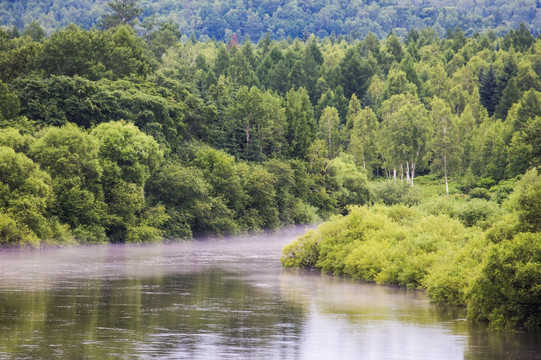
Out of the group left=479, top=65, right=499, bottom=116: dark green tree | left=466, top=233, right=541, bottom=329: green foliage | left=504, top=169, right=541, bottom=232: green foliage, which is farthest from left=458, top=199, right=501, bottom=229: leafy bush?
left=479, top=65, right=499, bottom=116: dark green tree

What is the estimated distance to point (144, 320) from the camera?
148 ft

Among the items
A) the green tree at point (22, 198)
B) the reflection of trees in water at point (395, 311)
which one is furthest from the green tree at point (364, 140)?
the reflection of trees in water at point (395, 311)

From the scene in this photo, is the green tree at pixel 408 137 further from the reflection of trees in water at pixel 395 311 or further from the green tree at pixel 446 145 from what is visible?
the reflection of trees in water at pixel 395 311

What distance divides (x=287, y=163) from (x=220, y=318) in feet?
288

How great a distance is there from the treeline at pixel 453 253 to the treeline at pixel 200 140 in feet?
50.1

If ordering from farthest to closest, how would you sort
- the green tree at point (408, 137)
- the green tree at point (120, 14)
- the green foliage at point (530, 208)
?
the green tree at point (120, 14)
the green tree at point (408, 137)
the green foliage at point (530, 208)

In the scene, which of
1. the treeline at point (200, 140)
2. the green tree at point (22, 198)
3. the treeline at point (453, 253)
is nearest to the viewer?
the treeline at point (453, 253)

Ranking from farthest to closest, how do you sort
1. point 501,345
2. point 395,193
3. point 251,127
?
point 251,127, point 395,193, point 501,345

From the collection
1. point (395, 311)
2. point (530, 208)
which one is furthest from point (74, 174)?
point (530, 208)

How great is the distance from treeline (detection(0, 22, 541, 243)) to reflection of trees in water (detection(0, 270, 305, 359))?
28384 mm

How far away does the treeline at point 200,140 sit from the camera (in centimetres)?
9094

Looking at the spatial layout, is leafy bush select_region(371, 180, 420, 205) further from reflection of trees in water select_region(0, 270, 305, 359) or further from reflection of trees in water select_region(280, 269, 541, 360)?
reflection of trees in water select_region(0, 270, 305, 359)

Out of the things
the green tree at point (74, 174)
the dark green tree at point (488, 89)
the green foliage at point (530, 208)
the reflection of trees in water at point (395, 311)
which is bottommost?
the reflection of trees in water at point (395, 311)

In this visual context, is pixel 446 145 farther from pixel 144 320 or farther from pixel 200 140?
pixel 144 320
